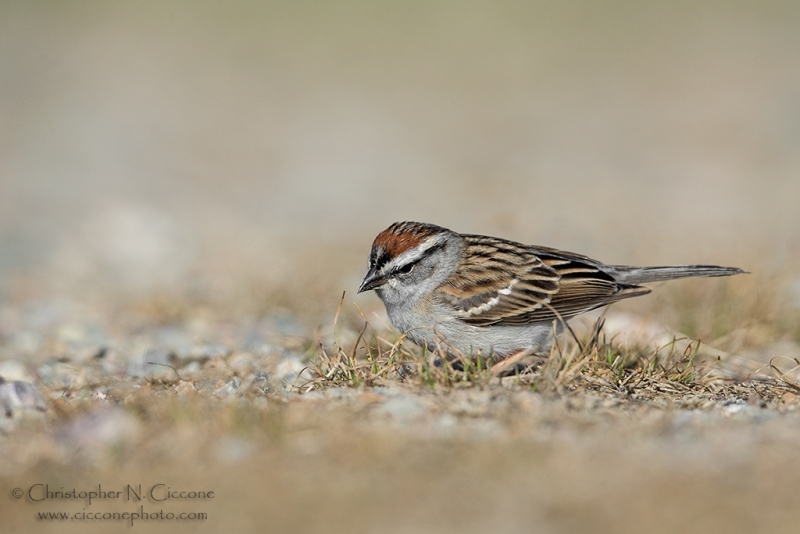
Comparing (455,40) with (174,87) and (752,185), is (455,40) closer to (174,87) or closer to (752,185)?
(174,87)

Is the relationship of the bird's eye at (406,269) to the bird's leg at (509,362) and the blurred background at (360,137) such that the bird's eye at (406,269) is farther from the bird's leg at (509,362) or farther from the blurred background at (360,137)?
the blurred background at (360,137)

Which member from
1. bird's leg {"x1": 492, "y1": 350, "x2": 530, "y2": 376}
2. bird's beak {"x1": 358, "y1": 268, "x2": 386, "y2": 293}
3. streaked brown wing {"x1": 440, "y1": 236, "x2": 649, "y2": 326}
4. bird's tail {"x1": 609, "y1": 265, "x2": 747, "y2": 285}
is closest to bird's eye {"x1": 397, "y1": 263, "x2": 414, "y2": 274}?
bird's beak {"x1": 358, "y1": 268, "x2": 386, "y2": 293}

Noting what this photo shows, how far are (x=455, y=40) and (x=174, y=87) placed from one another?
793 centimetres

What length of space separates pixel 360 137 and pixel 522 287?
12.8 m

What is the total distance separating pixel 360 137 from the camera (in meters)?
18.9

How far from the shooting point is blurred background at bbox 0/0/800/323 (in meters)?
11.0

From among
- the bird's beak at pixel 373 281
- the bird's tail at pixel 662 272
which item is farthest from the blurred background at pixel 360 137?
the bird's tail at pixel 662 272

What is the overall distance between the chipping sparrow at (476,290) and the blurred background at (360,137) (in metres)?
2.09

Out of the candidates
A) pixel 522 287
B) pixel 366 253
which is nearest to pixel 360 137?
pixel 366 253

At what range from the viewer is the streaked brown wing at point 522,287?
20.6 feet

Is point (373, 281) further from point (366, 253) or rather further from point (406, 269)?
point (366, 253)

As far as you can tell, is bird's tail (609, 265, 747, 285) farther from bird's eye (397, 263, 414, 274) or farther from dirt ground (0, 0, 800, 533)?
bird's eye (397, 263, 414, 274)

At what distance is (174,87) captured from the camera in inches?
902

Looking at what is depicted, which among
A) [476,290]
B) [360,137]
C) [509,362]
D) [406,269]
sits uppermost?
[360,137]
